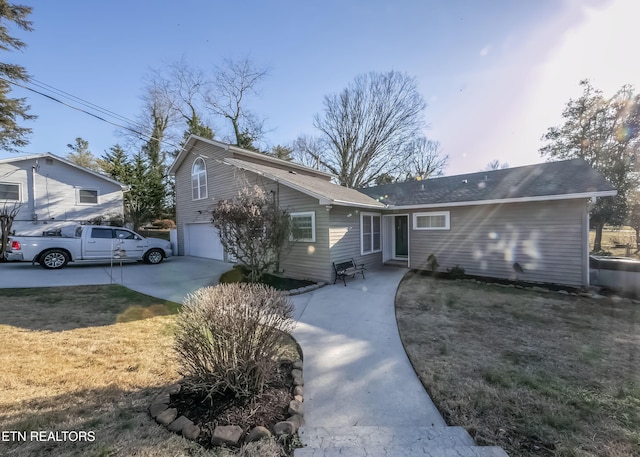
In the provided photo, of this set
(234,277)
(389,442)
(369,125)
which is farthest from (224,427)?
(369,125)

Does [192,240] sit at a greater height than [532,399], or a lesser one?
greater

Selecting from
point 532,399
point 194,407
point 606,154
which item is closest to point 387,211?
point 532,399

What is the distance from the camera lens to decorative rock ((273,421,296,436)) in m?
2.40

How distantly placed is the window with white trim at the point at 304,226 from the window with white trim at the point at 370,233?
2.25 meters

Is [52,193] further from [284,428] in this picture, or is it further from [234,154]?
[284,428]

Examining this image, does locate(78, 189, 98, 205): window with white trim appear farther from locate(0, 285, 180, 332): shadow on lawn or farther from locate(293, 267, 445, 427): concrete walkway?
locate(293, 267, 445, 427): concrete walkway

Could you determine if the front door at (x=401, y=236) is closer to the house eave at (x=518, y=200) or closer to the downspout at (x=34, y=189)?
the house eave at (x=518, y=200)

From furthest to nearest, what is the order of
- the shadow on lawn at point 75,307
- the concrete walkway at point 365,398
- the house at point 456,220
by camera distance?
the house at point 456,220
the shadow on lawn at point 75,307
the concrete walkway at point 365,398

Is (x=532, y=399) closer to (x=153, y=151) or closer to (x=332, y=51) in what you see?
(x=332, y=51)

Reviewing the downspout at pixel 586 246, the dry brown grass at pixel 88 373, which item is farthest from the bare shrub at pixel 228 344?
the downspout at pixel 586 246

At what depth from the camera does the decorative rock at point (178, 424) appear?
2.41 m

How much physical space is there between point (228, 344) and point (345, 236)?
276 inches

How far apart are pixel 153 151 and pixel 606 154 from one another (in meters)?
33.1

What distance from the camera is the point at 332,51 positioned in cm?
1183
